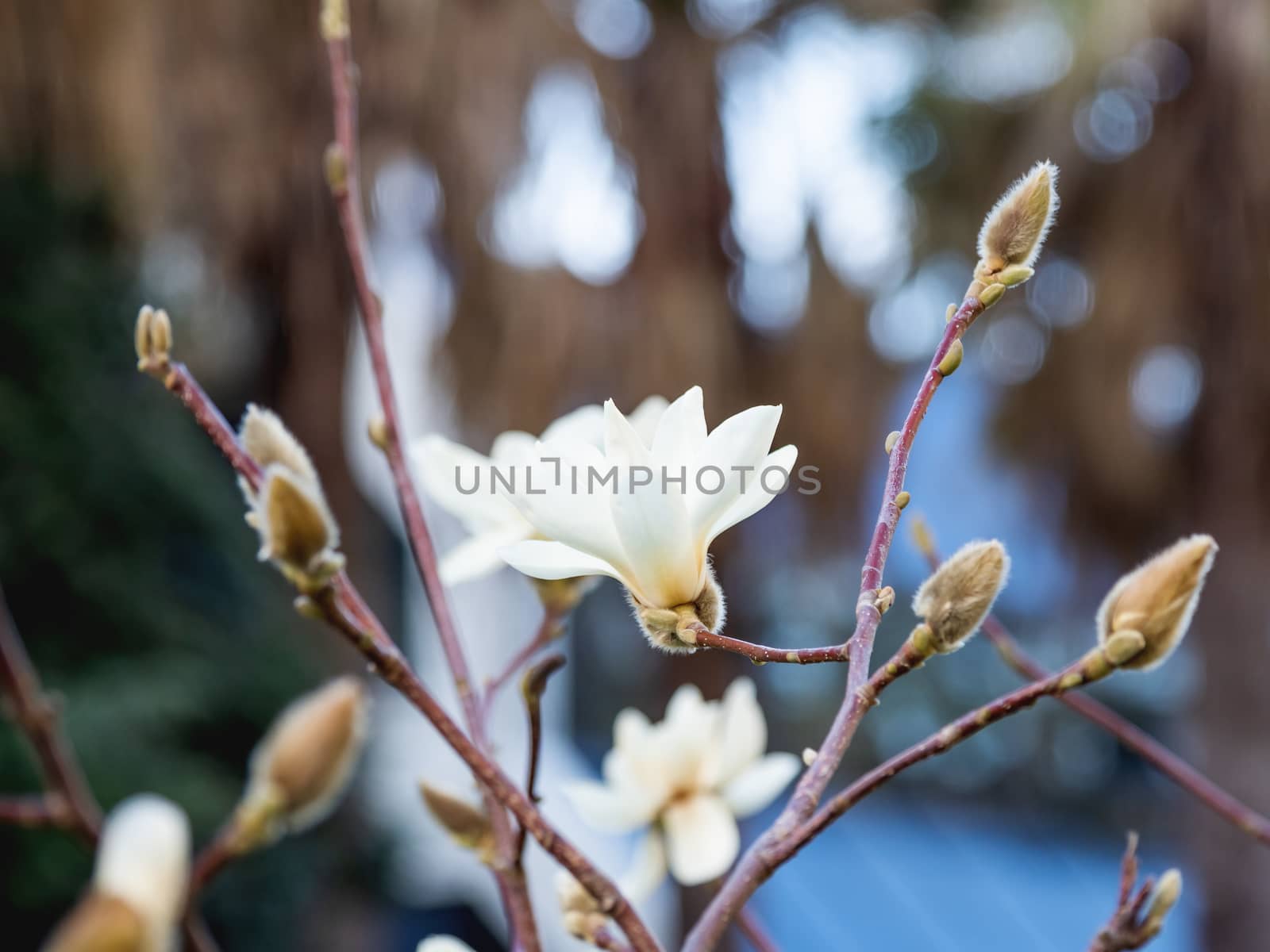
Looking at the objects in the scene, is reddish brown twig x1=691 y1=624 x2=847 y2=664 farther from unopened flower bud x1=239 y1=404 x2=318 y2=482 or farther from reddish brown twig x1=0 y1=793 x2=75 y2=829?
reddish brown twig x1=0 y1=793 x2=75 y2=829

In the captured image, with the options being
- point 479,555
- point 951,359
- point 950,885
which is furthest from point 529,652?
point 950,885

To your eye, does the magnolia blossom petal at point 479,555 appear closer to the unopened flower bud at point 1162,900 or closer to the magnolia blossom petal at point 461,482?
the magnolia blossom petal at point 461,482

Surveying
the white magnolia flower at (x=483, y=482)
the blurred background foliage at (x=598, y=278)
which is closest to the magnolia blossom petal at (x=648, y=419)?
the white magnolia flower at (x=483, y=482)

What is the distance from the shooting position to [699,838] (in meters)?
0.25

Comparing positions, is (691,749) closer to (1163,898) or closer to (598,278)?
(1163,898)

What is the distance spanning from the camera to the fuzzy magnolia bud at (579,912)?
0.19 metres

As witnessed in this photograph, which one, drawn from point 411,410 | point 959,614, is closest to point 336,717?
point 959,614

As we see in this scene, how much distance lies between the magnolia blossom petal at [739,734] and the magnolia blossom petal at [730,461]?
0.36 feet

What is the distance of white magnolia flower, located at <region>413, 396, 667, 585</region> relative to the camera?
22 centimetres

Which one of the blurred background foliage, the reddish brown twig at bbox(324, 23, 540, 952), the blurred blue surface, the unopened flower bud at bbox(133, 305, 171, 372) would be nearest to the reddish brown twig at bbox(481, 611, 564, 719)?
the reddish brown twig at bbox(324, 23, 540, 952)

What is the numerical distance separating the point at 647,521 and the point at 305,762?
0.14m

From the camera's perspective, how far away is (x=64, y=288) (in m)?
1.38

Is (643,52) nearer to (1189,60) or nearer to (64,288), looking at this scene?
(1189,60)

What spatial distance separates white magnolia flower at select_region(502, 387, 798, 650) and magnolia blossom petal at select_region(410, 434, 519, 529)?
0.04 meters
